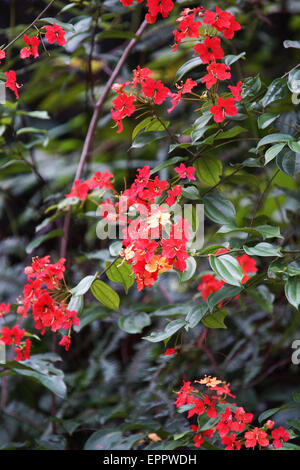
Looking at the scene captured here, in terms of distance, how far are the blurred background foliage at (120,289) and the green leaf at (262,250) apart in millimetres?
281

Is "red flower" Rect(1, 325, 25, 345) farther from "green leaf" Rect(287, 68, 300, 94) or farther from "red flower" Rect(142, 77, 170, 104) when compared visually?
"green leaf" Rect(287, 68, 300, 94)

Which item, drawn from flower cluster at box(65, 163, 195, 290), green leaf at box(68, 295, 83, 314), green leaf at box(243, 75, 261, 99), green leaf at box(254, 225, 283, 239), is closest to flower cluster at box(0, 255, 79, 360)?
green leaf at box(68, 295, 83, 314)

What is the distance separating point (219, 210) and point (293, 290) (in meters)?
0.21

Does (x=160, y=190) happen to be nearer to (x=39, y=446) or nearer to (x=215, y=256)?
(x=215, y=256)

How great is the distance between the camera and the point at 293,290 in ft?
2.53

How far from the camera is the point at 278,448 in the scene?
833 mm

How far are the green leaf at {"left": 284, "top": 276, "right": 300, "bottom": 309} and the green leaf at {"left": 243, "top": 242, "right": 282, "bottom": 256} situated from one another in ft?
0.15

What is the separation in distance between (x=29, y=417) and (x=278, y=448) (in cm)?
101

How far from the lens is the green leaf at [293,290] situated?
2.48 feet

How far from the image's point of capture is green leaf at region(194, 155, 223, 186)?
92 cm

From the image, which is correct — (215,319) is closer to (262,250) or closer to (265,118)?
(262,250)

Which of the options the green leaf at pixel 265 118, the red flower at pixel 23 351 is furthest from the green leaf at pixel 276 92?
the red flower at pixel 23 351
